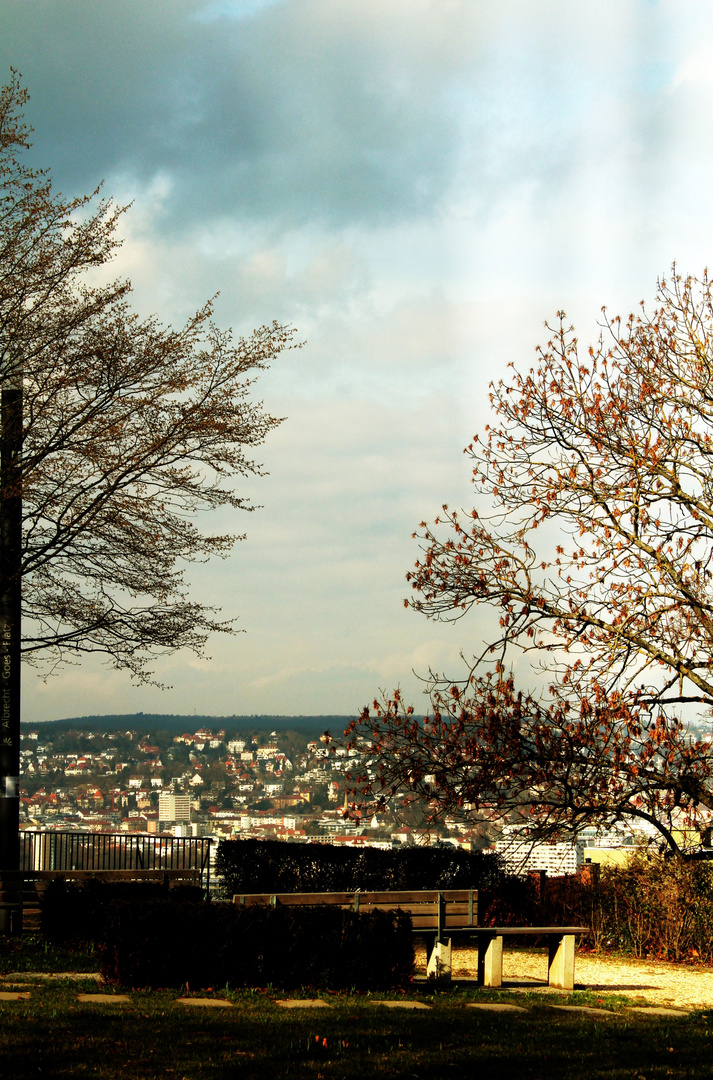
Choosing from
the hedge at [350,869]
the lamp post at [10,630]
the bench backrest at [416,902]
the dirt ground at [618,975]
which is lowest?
the dirt ground at [618,975]

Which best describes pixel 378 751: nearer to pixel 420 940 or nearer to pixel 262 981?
pixel 262 981

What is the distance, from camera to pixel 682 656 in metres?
11.3

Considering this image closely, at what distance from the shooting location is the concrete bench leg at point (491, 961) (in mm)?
10227

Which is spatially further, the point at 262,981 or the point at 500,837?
the point at 500,837

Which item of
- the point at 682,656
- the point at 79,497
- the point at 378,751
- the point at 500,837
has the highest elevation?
the point at 79,497

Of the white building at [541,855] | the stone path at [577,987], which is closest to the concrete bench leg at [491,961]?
the stone path at [577,987]

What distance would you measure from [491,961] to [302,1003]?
2.90m

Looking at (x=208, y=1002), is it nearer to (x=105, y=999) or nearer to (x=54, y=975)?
(x=105, y=999)

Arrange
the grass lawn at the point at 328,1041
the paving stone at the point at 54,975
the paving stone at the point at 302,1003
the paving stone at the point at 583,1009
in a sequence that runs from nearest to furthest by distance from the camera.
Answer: the grass lawn at the point at 328,1041
the paving stone at the point at 302,1003
the paving stone at the point at 583,1009
the paving stone at the point at 54,975

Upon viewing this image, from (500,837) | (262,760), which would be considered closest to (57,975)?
(500,837)

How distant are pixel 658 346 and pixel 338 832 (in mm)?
10988

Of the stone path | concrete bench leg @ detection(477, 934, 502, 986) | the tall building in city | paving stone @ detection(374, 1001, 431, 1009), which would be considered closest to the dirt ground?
the stone path

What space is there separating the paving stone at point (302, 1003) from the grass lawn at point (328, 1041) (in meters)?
0.08

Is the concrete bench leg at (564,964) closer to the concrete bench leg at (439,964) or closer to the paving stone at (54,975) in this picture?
the concrete bench leg at (439,964)
